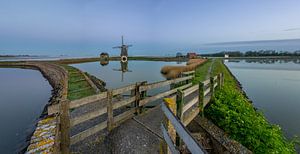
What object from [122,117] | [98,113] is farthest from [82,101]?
[122,117]

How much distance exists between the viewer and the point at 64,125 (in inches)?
194

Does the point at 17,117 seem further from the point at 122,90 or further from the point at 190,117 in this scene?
the point at 190,117

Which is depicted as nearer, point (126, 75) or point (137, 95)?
point (137, 95)

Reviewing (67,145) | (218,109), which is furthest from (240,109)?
(67,145)

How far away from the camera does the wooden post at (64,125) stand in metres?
4.84

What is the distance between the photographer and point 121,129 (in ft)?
21.8

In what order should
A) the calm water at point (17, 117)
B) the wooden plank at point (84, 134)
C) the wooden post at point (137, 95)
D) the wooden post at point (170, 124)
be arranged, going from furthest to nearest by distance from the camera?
the calm water at point (17, 117) → the wooden post at point (137, 95) → the wooden plank at point (84, 134) → the wooden post at point (170, 124)

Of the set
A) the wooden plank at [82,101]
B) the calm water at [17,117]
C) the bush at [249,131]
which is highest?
the wooden plank at [82,101]

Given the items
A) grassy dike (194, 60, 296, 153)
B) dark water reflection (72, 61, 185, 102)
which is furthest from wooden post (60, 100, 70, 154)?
dark water reflection (72, 61, 185, 102)

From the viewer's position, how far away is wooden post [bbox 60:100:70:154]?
4840 millimetres

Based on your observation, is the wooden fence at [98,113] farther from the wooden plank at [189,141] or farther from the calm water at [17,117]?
the calm water at [17,117]

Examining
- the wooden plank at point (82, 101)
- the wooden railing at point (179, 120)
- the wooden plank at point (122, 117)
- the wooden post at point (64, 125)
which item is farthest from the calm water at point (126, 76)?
the wooden post at point (64, 125)

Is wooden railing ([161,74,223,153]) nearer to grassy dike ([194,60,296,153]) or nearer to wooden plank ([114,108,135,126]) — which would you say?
grassy dike ([194,60,296,153])

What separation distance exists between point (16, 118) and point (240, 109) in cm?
1203
